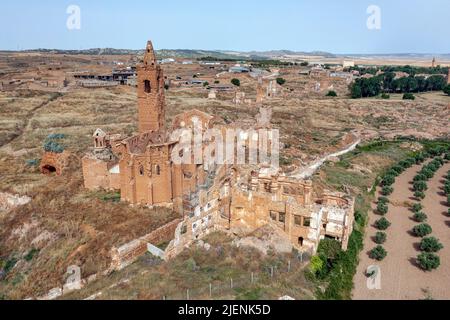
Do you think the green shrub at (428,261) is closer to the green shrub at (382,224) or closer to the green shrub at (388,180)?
the green shrub at (382,224)

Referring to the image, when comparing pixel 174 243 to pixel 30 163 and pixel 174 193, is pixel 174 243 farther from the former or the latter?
pixel 30 163

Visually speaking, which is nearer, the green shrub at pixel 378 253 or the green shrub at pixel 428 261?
the green shrub at pixel 428 261

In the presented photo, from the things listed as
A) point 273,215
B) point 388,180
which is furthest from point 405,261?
point 388,180

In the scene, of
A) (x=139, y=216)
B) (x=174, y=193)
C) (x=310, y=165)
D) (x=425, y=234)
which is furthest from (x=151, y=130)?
(x=425, y=234)

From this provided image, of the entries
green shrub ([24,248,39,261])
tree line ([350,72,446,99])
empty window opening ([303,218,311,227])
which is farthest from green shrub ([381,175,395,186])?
tree line ([350,72,446,99])

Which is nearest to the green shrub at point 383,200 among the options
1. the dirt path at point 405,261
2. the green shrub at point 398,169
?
the dirt path at point 405,261
